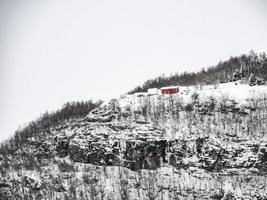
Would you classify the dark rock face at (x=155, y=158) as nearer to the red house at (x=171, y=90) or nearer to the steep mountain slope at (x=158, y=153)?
the steep mountain slope at (x=158, y=153)

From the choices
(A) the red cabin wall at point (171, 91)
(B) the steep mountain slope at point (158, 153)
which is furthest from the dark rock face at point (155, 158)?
(A) the red cabin wall at point (171, 91)

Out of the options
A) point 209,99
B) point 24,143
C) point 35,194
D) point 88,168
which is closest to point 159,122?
point 209,99

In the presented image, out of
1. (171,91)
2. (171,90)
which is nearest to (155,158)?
(171,91)

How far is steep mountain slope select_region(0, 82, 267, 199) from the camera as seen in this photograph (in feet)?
346

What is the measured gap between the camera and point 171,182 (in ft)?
352

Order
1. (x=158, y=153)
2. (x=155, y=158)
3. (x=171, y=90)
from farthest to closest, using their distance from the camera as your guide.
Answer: (x=171, y=90) < (x=158, y=153) < (x=155, y=158)

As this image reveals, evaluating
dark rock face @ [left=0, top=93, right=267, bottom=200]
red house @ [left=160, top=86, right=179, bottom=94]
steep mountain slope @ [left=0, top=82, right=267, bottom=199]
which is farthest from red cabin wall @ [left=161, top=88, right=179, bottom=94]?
dark rock face @ [left=0, top=93, right=267, bottom=200]

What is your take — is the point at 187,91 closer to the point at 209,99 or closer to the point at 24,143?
the point at 209,99

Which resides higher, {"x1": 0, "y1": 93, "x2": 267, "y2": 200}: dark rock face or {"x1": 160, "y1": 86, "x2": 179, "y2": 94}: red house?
{"x1": 160, "y1": 86, "x2": 179, "y2": 94}: red house

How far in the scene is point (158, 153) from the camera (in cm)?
11831

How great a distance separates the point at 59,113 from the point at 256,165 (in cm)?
11289

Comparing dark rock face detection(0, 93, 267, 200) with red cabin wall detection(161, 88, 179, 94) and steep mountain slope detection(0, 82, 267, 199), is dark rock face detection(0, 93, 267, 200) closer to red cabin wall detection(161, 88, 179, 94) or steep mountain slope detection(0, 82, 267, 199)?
steep mountain slope detection(0, 82, 267, 199)

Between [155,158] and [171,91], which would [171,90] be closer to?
[171,91]

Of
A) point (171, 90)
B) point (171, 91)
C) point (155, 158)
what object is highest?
point (171, 90)
